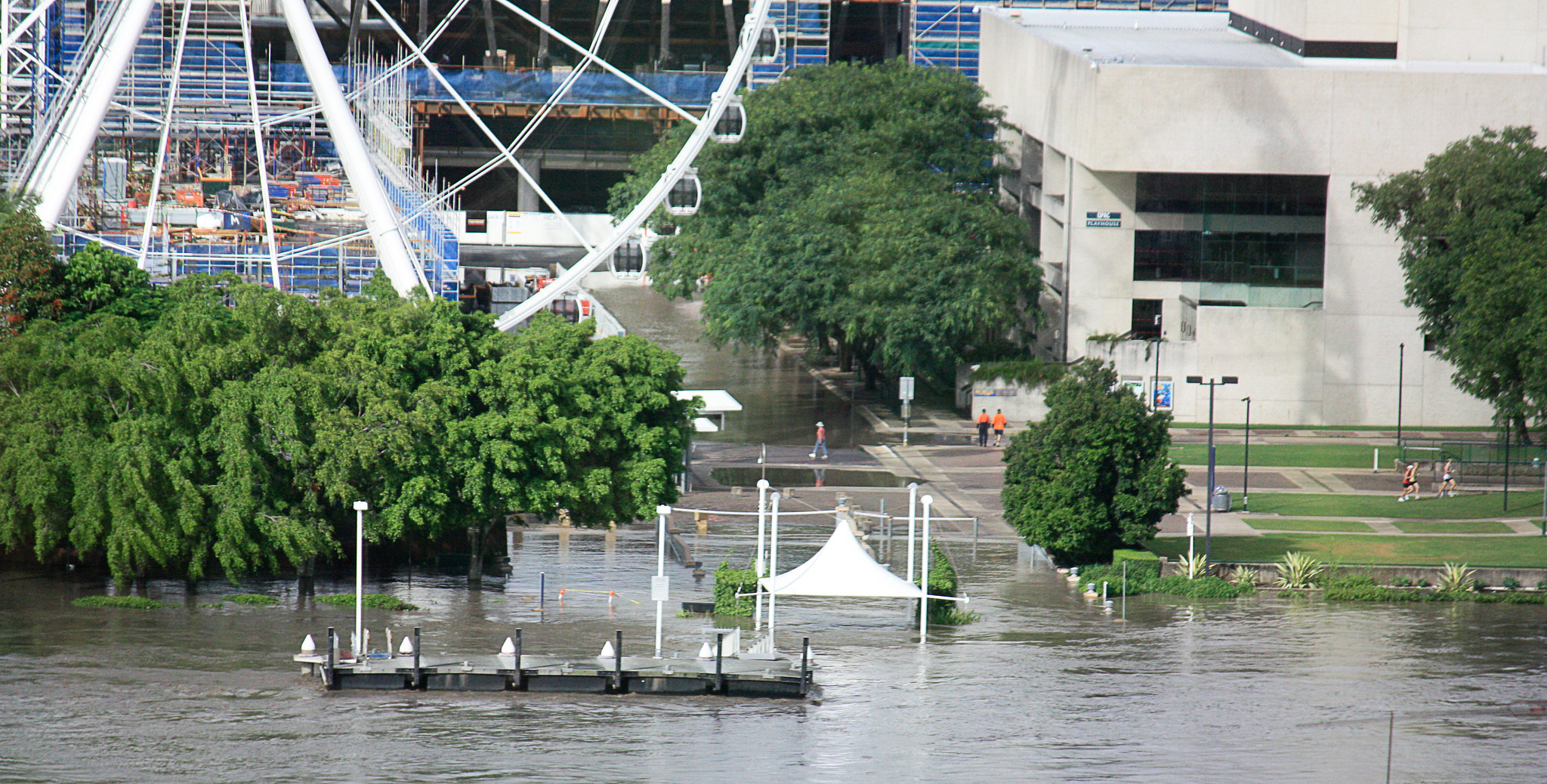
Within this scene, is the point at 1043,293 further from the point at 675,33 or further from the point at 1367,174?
the point at 675,33

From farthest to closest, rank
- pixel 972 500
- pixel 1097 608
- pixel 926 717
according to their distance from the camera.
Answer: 1. pixel 972 500
2. pixel 1097 608
3. pixel 926 717

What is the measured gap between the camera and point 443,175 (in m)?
116

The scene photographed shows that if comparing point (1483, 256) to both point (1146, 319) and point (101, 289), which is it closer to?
point (1146, 319)

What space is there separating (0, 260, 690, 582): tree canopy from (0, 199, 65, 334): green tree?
1.63 metres

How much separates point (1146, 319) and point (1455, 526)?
24.3m

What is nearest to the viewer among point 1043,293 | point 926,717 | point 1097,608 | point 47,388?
point 926,717

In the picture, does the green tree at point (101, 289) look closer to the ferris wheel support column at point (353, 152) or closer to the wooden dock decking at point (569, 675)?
the ferris wheel support column at point (353, 152)

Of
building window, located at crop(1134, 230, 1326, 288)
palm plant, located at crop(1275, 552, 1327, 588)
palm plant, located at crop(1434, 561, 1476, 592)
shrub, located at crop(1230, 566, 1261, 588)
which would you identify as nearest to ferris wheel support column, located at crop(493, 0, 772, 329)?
shrub, located at crop(1230, 566, 1261, 588)

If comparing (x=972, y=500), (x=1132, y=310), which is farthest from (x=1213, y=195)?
(x=972, y=500)

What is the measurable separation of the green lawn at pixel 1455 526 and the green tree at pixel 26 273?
37286 millimetres

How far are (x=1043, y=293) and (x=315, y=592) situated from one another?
45.8m

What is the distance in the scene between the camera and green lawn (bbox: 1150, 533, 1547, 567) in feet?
178

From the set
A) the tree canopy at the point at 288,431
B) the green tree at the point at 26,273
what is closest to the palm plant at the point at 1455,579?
the tree canopy at the point at 288,431

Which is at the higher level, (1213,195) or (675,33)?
(675,33)
